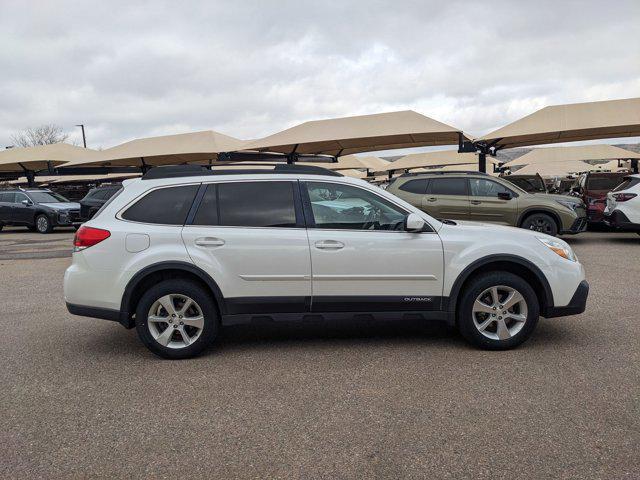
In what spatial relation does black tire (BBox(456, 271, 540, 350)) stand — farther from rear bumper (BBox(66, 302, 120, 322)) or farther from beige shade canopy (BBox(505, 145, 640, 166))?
beige shade canopy (BBox(505, 145, 640, 166))

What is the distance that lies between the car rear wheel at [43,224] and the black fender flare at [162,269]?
15.5 metres

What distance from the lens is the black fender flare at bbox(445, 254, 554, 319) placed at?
450 cm

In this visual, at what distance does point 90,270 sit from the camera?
4.44m

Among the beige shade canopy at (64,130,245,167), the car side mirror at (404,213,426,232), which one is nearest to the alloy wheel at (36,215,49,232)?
the beige shade canopy at (64,130,245,167)

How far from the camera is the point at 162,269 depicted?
174 inches

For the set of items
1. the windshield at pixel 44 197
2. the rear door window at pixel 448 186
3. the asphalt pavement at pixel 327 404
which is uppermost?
the windshield at pixel 44 197

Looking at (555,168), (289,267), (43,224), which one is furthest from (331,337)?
(555,168)

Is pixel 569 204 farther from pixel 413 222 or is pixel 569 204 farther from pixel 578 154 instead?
A: pixel 578 154

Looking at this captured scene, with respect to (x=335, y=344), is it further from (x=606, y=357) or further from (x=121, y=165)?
(x=121, y=165)

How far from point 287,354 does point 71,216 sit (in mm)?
15955

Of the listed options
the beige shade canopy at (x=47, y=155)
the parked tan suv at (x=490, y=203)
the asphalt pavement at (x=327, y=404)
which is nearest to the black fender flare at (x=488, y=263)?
the asphalt pavement at (x=327, y=404)

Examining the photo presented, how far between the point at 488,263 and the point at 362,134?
34.2ft

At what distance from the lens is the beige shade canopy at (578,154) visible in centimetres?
2625

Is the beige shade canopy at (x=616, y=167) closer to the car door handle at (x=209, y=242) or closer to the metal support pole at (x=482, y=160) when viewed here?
the metal support pole at (x=482, y=160)
